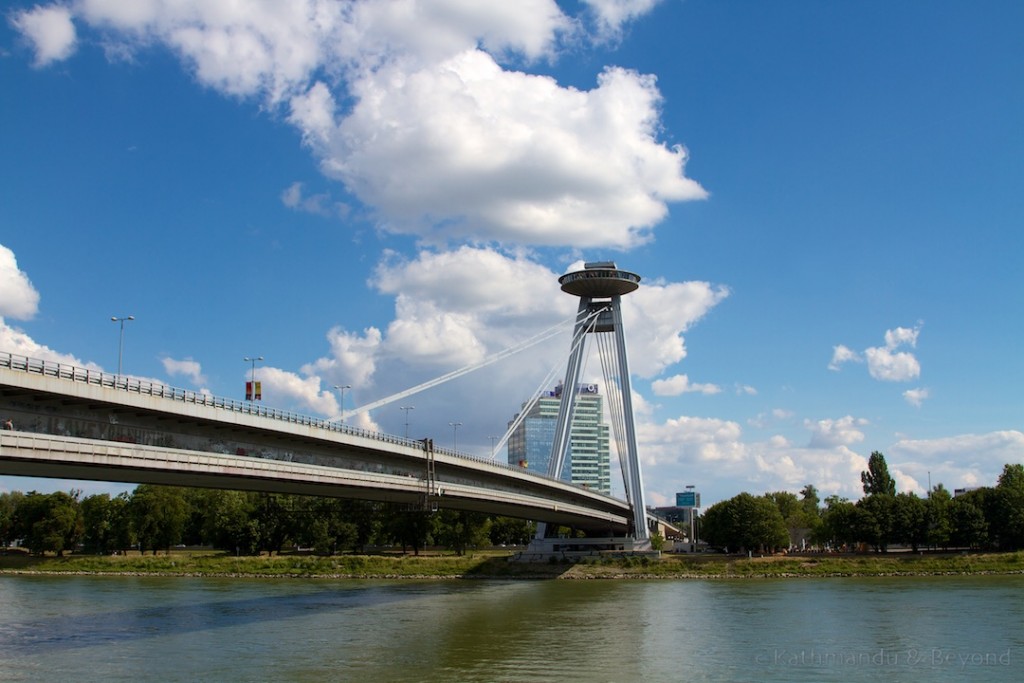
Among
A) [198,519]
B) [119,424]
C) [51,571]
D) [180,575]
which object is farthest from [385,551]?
[119,424]

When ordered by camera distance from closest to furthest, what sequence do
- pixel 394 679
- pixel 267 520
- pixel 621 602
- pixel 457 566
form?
pixel 394 679, pixel 621 602, pixel 457 566, pixel 267 520

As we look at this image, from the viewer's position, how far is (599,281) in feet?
282

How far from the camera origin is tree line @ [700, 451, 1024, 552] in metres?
75.2

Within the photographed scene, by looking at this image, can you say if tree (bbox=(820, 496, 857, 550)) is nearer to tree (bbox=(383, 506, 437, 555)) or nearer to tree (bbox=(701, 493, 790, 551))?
tree (bbox=(701, 493, 790, 551))

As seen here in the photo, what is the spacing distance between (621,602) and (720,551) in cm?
3847

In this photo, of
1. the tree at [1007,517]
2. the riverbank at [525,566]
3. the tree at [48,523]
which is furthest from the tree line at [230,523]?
the tree at [1007,517]

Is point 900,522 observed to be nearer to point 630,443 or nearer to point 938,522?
point 938,522

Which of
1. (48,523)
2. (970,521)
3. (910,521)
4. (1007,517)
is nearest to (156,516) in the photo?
(48,523)

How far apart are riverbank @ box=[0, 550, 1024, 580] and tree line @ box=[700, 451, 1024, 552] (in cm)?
214

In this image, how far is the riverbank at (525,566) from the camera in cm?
7119

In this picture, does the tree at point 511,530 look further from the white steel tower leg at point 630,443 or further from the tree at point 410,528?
the white steel tower leg at point 630,443

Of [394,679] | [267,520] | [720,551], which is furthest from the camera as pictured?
[267,520]

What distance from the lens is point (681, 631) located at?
38.8m

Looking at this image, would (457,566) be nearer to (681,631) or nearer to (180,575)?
(180,575)
